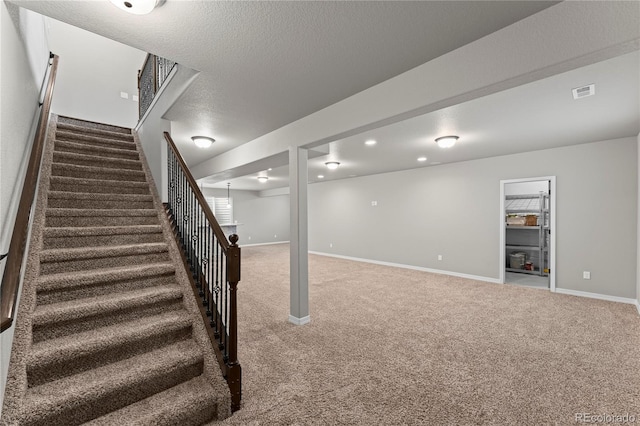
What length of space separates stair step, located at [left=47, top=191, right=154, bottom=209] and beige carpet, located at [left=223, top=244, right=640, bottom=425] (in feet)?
6.45

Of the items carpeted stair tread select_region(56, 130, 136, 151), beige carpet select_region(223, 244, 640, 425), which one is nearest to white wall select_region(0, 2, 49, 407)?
carpeted stair tread select_region(56, 130, 136, 151)

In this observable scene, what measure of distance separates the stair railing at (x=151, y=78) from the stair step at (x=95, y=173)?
3.76ft

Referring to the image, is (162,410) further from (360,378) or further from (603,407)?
(603,407)

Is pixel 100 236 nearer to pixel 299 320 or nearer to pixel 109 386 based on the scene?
pixel 109 386

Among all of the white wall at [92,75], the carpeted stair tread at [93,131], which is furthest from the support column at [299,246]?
the white wall at [92,75]

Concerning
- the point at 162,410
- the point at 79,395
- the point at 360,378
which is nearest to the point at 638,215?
the point at 360,378

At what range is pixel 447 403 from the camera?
1994mm

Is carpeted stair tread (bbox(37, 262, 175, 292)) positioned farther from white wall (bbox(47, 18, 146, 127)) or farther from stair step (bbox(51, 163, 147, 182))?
white wall (bbox(47, 18, 146, 127))

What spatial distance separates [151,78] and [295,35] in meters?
3.74

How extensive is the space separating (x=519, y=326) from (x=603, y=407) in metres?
1.42

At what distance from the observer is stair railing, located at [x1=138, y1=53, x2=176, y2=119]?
368cm

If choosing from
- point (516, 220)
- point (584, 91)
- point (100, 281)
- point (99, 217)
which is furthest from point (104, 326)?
point (516, 220)

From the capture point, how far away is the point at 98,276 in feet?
7.36

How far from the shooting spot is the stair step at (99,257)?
2.27 m
